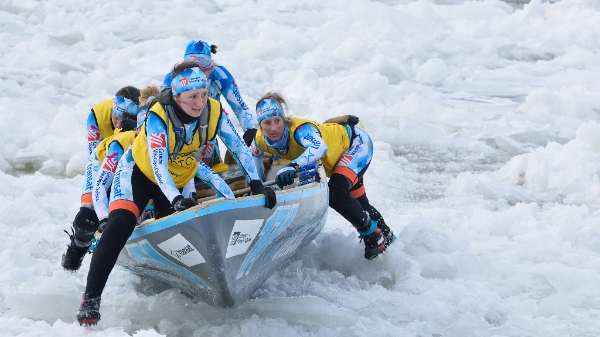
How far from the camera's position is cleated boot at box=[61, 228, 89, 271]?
566cm

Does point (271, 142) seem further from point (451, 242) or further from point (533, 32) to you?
point (533, 32)

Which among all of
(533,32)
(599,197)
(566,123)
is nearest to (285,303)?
(599,197)

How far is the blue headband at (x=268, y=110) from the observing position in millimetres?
5773

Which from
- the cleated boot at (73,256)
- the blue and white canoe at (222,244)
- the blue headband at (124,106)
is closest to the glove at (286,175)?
the blue and white canoe at (222,244)

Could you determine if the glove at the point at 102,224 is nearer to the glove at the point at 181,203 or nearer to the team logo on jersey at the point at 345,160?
the glove at the point at 181,203

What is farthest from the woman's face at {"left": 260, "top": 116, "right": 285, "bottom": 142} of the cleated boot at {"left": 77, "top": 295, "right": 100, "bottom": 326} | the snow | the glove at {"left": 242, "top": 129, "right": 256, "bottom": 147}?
the cleated boot at {"left": 77, "top": 295, "right": 100, "bottom": 326}

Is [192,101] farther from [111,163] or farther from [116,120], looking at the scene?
[116,120]

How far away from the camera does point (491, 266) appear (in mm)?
6266

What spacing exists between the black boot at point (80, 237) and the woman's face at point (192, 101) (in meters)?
1.19

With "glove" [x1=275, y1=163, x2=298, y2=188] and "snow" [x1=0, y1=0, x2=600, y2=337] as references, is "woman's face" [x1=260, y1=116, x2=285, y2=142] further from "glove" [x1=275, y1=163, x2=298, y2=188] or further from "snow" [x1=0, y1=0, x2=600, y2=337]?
"snow" [x1=0, y1=0, x2=600, y2=337]

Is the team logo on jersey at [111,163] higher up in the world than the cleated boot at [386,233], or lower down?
higher up

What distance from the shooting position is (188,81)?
4746mm

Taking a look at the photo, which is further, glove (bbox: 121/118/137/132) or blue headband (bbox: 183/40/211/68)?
blue headband (bbox: 183/40/211/68)

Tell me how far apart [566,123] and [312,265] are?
22.2 feet
